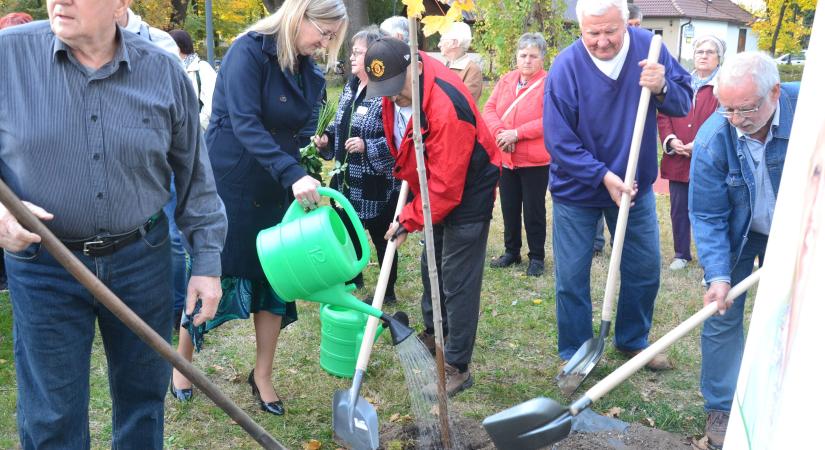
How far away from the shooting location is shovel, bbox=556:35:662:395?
4059 mm

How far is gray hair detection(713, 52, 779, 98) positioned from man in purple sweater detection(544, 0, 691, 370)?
83 centimetres

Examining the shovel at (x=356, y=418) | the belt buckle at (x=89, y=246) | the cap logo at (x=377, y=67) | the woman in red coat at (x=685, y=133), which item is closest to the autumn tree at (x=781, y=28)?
the woman in red coat at (x=685, y=133)

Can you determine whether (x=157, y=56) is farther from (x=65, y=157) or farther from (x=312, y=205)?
(x=312, y=205)

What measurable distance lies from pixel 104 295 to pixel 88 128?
0.49m

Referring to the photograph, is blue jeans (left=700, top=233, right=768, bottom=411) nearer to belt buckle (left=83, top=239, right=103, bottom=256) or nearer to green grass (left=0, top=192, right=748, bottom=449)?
green grass (left=0, top=192, right=748, bottom=449)

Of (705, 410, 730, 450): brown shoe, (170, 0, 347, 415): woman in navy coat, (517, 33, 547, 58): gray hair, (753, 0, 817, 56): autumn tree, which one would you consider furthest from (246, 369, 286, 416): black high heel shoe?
(753, 0, 817, 56): autumn tree

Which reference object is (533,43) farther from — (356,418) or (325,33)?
(356,418)

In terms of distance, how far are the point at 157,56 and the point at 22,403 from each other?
3.83ft

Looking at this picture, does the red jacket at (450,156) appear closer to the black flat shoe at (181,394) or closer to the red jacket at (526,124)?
the black flat shoe at (181,394)

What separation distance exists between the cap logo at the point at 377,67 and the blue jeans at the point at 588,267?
1.42 meters

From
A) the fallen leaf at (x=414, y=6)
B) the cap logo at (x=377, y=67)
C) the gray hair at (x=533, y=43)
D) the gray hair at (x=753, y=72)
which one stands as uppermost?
the fallen leaf at (x=414, y=6)

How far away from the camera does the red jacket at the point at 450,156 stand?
12.2 ft

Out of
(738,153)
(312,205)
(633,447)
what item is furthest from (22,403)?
(738,153)

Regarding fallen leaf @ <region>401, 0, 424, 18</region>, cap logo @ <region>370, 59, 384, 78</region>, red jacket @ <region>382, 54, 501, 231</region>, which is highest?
fallen leaf @ <region>401, 0, 424, 18</region>
